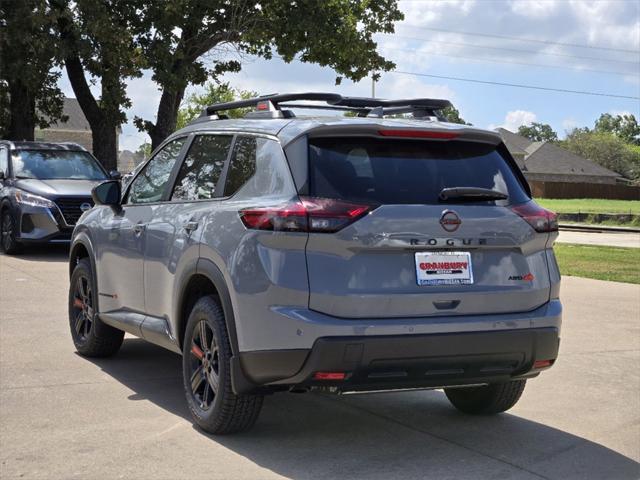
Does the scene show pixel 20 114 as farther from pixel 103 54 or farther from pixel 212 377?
pixel 212 377

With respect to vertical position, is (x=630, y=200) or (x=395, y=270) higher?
(x=395, y=270)

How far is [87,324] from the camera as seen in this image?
8.26m

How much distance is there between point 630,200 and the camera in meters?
92.9

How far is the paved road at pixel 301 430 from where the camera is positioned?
17.7ft

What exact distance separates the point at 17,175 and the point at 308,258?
1357 cm

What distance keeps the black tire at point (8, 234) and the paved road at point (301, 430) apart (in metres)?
8.71

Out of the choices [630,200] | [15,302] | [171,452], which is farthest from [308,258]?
[630,200]

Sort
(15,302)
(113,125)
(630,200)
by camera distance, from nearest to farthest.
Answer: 1. (15,302)
2. (113,125)
3. (630,200)

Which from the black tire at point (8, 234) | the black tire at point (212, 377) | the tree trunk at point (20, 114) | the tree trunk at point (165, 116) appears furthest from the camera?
the tree trunk at point (20, 114)

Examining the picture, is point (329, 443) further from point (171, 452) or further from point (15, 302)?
point (15, 302)

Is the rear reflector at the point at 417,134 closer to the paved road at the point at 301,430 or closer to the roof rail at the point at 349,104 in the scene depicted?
the roof rail at the point at 349,104

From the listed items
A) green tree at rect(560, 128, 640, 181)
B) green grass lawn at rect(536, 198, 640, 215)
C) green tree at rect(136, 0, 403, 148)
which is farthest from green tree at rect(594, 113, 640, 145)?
green tree at rect(136, 0, 403, 148)

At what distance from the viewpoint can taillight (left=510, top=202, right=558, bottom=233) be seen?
5.79m

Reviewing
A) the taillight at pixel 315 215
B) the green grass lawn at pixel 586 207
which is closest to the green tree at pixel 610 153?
the green grass lawn at pixel 586 207
